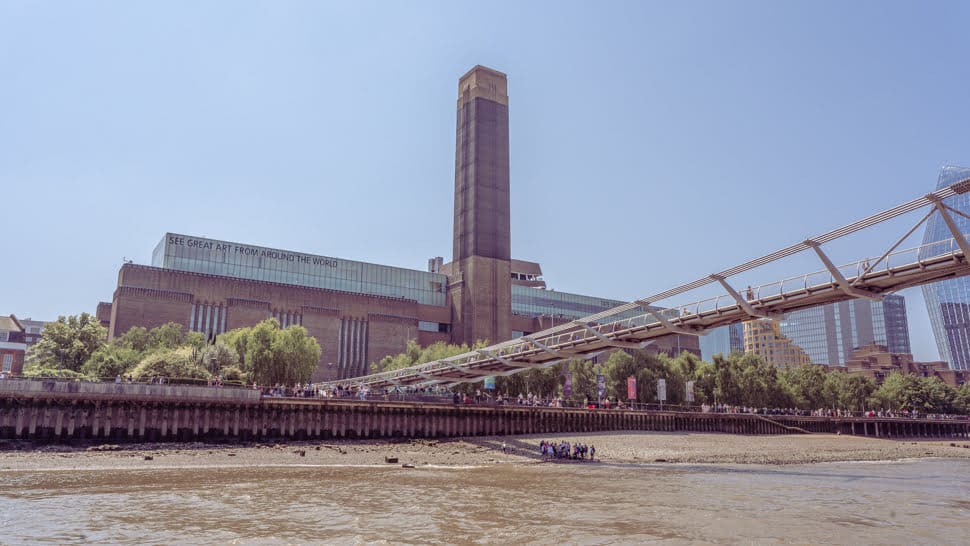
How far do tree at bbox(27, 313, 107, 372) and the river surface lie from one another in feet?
125

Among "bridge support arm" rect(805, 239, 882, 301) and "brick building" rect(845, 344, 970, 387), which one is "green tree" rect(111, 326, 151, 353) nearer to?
"bridge support arm" rect(805, 239, 882, 301)

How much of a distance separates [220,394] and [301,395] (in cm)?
728

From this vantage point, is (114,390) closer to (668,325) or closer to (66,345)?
(66,345)

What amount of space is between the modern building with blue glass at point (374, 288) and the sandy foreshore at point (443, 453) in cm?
5487

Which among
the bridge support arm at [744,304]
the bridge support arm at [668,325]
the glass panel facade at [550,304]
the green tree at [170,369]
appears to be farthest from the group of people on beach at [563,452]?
the glass panel facade at [550,304]

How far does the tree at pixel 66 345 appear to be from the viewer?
64438 mm

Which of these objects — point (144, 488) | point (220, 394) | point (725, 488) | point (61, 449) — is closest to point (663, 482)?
point (725, 488)

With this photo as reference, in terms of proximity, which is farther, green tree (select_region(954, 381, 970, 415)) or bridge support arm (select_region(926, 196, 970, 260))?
green tree (select_region(954, 381, 970, 415))

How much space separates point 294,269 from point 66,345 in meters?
47.8

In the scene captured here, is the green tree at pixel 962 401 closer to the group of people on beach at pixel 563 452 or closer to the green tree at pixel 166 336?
the group of people on beach at pixel 563 452

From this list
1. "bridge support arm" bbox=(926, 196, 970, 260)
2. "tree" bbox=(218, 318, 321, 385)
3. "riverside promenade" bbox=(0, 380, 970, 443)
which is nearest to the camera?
"bridge support arm" bbox=(926, 196, 970, 260)

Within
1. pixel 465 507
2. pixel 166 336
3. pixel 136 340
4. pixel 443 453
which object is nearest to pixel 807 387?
pixel 443 453

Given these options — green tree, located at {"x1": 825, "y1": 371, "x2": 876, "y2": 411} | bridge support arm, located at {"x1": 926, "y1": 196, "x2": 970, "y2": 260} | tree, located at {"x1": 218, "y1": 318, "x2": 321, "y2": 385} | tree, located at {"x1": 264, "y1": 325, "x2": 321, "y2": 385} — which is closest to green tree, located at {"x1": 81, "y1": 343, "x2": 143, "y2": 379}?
tree, located at {"x1": 218, "y1": 318, "x2": 321, "y2": 385}

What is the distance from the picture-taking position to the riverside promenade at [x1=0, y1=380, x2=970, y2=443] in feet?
A: 133
